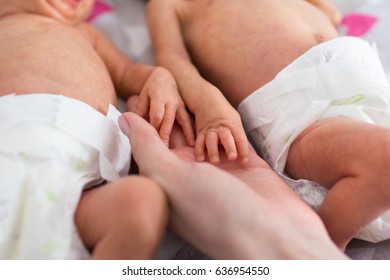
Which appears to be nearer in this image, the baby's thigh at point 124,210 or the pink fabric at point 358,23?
the baby's thigh at point 124,210

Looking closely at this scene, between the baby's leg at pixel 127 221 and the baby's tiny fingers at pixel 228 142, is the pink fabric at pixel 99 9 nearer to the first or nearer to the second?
the baby's tiny fingers at pixel 228 142

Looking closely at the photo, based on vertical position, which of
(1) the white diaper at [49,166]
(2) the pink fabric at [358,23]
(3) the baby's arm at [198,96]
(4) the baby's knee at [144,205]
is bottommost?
(1) the white diaper at [49,166]

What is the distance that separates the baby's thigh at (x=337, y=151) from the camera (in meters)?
0.77

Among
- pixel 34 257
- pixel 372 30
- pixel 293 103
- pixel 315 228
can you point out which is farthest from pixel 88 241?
pixel 372 30

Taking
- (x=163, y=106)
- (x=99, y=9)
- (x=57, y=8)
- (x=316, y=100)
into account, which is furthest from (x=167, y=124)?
(x=99, y=9)

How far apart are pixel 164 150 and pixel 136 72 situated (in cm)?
41

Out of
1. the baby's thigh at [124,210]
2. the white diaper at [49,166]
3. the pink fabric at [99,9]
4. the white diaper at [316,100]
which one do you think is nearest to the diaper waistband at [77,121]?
the white diaper at [49,166]

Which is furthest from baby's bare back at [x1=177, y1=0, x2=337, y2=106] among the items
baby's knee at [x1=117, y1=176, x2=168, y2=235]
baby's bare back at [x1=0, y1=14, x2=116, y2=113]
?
baby's knee at [x1=117, y1=176, x2=168, y2=235]

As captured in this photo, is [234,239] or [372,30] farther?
[372,30]

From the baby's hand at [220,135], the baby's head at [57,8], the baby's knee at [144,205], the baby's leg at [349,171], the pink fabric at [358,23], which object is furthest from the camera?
the pink fabric at [358,23]

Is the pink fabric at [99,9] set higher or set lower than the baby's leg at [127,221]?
lower

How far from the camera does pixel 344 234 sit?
0.80m

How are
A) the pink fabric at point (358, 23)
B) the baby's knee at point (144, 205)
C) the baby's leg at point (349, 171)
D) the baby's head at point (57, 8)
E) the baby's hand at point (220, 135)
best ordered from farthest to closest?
the pink fabric at point (358, 23)
the baby's head at point (57, 8)
the baby's hand at point (220, 135)
the baby's leg at point (349, 171)
the baby's knee at point (144, 205)
